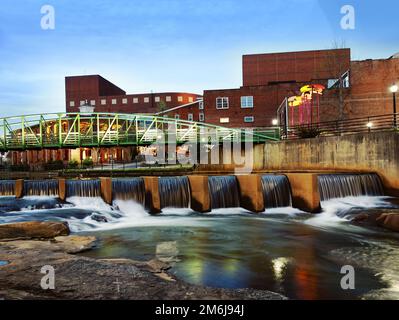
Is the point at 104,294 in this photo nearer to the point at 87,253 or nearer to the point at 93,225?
the point at 87,253

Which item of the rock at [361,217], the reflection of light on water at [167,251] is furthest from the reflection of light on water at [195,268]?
the rock at [361,217]

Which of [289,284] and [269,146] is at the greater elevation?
[269,146]

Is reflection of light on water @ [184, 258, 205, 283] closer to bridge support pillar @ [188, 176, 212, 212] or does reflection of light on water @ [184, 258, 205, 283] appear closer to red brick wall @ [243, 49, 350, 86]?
bridge support pillar @ [188, 176, 212, 212]

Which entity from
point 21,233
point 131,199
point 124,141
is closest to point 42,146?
point 124,141

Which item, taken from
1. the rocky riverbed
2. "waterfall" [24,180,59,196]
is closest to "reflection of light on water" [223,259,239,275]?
the rocky riverbed

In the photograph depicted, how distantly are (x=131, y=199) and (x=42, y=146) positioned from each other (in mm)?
28849

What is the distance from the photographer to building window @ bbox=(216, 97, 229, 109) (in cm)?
5549

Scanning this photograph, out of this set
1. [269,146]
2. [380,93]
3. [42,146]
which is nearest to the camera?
[269,146]

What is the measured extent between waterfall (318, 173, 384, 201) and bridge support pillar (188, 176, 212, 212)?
23.9 feet

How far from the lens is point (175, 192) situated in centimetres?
2220

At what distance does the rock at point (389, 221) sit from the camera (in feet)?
48.9

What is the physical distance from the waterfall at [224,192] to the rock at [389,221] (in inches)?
350

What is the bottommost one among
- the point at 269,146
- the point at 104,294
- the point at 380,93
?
the point at 104,294
